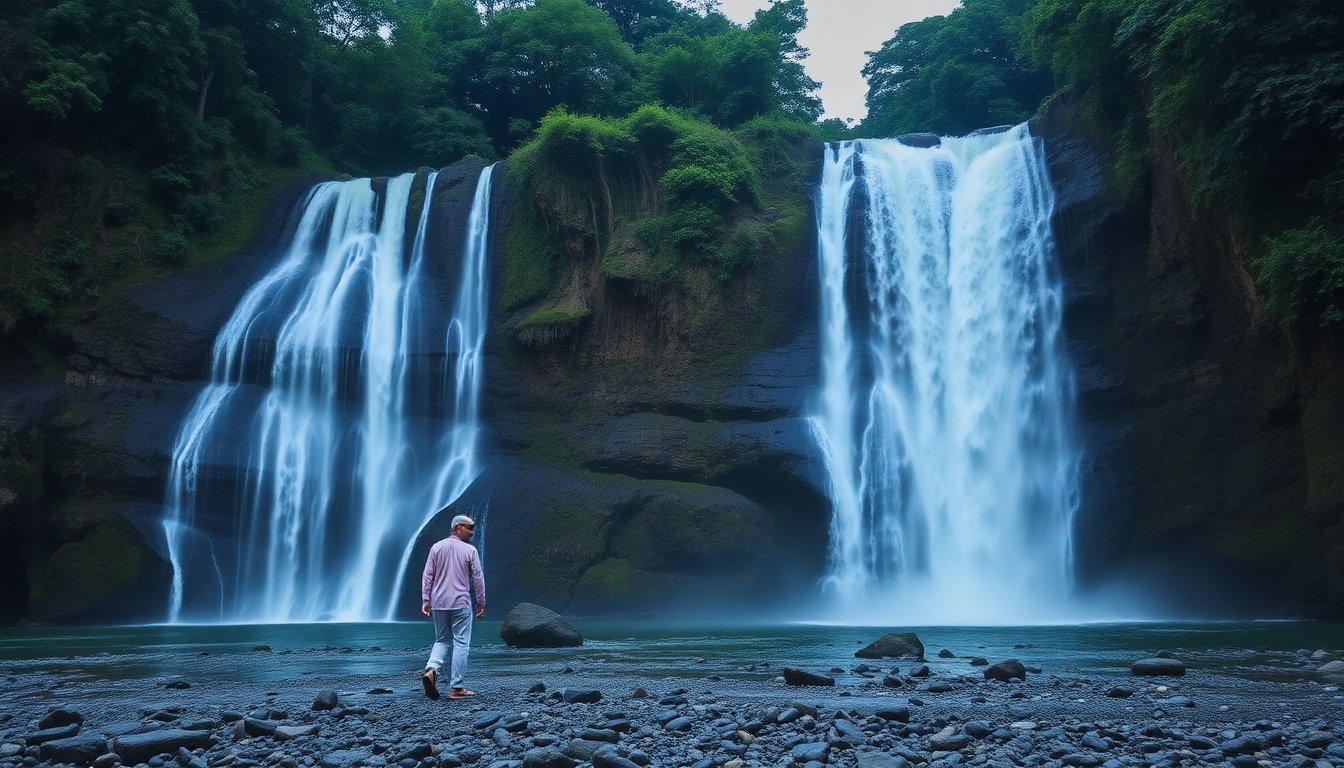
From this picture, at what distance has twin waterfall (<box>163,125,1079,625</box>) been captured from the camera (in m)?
22.2

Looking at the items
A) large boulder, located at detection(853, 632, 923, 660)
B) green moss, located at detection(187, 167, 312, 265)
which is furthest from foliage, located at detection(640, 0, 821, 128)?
large boulder, located at detection(853, 632, 923, 660)

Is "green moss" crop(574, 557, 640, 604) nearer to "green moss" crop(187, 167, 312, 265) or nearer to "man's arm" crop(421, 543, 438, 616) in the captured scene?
"man's arm" crop(421, 543, 438, 616)

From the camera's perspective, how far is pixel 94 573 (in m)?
21.6

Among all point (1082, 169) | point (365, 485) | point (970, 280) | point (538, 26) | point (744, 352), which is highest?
point (538, 26)

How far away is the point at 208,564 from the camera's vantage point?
74.3 feet

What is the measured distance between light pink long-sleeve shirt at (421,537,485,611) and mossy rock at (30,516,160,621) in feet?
56.1

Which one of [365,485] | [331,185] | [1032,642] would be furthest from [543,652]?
[331,185]

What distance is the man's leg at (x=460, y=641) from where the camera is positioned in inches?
305

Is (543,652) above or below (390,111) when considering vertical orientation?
below

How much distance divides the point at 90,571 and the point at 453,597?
1788 centimetres

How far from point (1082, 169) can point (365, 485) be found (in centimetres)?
2036

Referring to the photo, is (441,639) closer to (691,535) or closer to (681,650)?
(681,650)

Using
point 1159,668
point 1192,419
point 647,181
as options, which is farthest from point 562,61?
point 1159,668

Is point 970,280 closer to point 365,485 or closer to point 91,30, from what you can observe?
point 365,485
